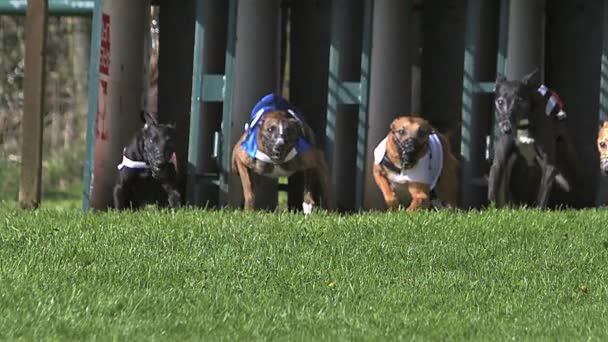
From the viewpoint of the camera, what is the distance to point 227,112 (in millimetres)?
13195

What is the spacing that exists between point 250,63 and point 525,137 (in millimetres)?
2213

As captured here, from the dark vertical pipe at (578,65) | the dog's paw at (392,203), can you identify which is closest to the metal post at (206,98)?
the dog's paw at (392,203)

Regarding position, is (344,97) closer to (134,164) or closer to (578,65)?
(134,164)

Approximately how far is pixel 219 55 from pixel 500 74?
7.60ft

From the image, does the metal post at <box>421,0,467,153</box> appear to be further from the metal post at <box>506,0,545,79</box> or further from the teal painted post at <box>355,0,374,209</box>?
the teal painted post at <box>355,0,374,209</box>

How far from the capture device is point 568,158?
13.3 m

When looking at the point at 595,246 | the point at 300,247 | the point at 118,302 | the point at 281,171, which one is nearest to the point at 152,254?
the point at 300,247

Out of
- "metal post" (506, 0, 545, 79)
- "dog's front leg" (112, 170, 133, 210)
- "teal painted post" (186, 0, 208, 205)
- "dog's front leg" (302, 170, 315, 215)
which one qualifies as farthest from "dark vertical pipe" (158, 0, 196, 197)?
"metal post" (506, 0, 545, 79)

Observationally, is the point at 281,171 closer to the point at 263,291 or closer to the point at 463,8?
the point at 463,8

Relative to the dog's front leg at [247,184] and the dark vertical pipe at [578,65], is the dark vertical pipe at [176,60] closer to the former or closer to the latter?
the dog's front leg at [247,184]

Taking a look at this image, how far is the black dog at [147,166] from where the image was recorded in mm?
12633

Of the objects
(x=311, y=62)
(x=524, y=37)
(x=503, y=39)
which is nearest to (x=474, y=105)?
(x=503, y=39)

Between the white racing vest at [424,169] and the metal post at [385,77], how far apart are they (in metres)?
0.42

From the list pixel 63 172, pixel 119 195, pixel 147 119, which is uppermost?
pixel 147 119
